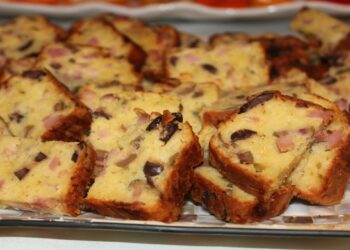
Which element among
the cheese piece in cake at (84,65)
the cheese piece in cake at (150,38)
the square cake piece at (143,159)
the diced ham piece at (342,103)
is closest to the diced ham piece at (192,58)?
the cheese piece in cake at (150,38)

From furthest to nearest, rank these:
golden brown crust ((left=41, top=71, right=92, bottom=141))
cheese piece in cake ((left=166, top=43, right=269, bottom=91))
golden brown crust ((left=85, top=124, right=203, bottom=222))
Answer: cheese piece in cake ((left=166, top=43, right=269, bottom=91)) < golden brown crust ((left=41, top=71, right=92, bottom=141)) < golden brown crust ((left=85, top=124, right=203, bottom=222))

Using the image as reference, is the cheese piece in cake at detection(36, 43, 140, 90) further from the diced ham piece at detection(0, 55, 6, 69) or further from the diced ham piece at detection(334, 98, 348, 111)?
the diced ham piece at detection(334, 98, 348, 111)

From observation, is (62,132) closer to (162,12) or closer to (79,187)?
(79,187)

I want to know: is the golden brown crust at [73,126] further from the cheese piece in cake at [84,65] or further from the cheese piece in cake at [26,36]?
the cheese piece in cake at [26,36]

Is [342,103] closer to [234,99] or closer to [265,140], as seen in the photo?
[234,99]

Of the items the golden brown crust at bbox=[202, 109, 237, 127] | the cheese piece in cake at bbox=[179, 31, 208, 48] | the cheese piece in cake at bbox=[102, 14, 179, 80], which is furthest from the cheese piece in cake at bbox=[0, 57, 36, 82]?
the golden brown crust at bbox=[202, 109, 237, 127]

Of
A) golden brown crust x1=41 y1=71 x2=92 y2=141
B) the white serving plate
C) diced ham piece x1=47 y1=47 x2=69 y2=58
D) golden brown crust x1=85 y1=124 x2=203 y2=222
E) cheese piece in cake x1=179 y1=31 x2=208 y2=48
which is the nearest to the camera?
golden brown crust x1=85 y1=124 x2=203 y2=222
